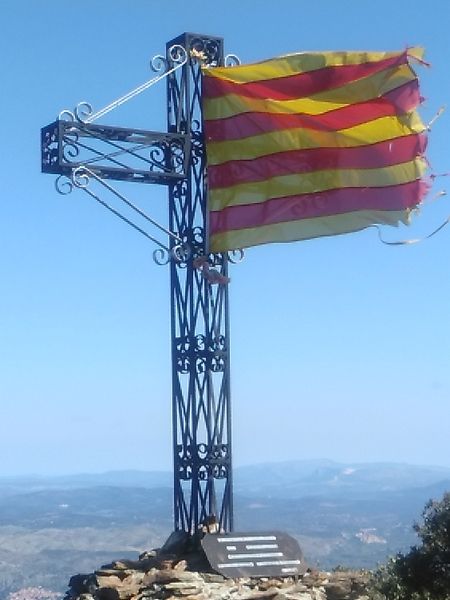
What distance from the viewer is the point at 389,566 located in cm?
1789

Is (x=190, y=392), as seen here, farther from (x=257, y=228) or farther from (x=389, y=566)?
(x=389, y=566)

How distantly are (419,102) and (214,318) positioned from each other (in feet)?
14.2

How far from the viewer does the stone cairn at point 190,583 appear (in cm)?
1719

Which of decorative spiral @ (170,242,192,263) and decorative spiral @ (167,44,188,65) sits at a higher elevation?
decorative spiral @ (167,44,188,65)

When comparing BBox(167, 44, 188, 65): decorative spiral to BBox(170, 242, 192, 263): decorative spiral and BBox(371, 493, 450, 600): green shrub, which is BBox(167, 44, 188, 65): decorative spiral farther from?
BBox(371, 493, 450, 600): green shrub

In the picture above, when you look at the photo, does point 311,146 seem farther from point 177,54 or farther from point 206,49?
point 177,54

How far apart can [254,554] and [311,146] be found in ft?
19.1

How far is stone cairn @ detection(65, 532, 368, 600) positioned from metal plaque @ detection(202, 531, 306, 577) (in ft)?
0.40

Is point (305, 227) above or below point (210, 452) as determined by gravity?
above

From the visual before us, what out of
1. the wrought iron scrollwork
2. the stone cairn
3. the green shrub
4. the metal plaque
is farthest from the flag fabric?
the stone cairn

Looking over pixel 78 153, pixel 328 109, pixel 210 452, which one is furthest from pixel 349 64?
pixel 210 452

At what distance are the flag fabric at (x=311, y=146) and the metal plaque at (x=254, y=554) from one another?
4.09m

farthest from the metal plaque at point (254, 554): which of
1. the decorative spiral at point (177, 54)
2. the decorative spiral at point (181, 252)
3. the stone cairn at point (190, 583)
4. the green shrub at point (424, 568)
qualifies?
the decorative spiral at point (177, 54)

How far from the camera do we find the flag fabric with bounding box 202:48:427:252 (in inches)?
753
